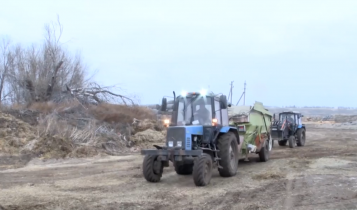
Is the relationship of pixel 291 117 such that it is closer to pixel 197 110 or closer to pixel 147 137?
pixel 147 137

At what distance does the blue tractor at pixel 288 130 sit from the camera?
24.0 m

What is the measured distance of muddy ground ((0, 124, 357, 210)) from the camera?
8.59 metres

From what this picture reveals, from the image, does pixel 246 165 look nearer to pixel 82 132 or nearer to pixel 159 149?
pixel 159 149

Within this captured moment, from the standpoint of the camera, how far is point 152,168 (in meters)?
11.0

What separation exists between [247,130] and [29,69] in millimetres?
17368

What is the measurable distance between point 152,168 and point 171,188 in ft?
2.89

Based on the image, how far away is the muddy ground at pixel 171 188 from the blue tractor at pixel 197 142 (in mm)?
385

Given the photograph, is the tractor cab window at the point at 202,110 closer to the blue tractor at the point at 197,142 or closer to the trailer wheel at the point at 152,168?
the blue tractor at the point at 197,142

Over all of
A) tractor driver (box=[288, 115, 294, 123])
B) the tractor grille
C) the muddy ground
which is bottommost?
the muddy ground

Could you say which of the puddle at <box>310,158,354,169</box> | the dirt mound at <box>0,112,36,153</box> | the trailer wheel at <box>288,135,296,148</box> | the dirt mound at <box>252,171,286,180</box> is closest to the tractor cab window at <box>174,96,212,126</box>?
the dirt mound at <box>252,171,286,180</box>

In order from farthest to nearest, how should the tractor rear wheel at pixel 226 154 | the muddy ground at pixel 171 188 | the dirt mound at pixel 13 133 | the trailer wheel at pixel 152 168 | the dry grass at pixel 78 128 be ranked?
the dry grass at pixel 78 128, the dirt mound at pixel 13 133, the tractor rear wheel at pixel 226 154, the trailer wheel at pixel 152 168, the muddy ground at pixel 171 188

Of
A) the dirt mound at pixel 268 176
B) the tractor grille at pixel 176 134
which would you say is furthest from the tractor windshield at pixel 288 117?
the tractor grille at pixel 176 134

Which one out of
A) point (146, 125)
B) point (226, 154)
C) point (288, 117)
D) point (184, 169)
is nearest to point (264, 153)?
point (184, 169)

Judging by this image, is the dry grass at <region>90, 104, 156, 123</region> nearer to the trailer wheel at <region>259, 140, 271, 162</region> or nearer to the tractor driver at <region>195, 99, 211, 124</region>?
the trailer wheel at <region>259, 140, 271, 162</region>
